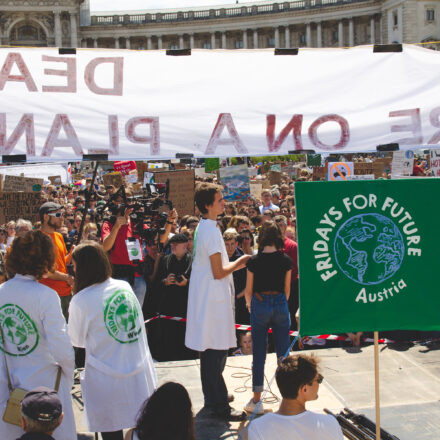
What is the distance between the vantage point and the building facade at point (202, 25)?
3083 inches

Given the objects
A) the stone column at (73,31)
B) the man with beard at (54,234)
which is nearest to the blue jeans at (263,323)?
the man with beard at (54,234)

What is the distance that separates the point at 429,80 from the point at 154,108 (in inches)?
66.8

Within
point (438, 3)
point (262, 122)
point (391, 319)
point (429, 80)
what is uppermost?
point (438, 3)

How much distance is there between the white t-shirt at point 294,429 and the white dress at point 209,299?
67.8 inches

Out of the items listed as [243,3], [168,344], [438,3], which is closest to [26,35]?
[243,3]

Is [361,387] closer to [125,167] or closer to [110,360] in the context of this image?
[110,360]

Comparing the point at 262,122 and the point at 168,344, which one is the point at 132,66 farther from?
the point at 168,344

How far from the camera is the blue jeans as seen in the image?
4738mm

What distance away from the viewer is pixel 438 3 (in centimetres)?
6975

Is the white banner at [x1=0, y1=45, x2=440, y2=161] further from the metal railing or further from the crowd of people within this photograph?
the metal railing

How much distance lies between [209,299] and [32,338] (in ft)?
4.80

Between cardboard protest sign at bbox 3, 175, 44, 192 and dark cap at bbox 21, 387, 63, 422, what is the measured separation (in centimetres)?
861

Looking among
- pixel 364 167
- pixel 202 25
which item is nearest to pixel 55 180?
pixel 364 167

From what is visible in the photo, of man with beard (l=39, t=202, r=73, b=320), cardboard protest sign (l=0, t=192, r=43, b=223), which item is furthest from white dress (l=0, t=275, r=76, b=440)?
cardboard protest sign (l=0, t=192, r=43, b=223)
